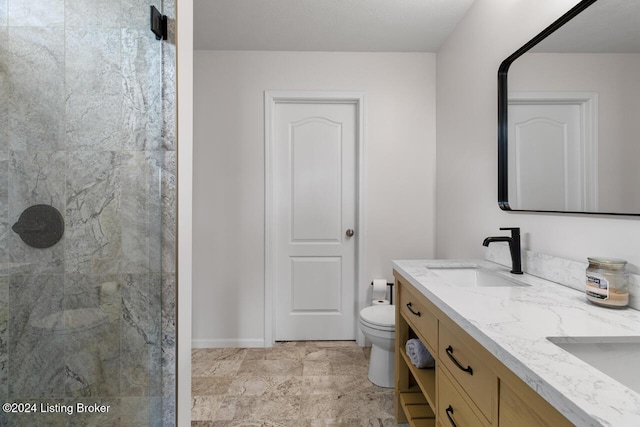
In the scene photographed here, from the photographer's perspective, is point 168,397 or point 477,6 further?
point 477,6

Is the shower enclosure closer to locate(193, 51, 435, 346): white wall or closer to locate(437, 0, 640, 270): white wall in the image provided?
locate(193, 51, 435, 346): white wall

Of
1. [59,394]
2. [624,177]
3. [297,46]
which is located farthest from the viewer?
[297,46]

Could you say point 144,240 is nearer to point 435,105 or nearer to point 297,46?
point 297,46

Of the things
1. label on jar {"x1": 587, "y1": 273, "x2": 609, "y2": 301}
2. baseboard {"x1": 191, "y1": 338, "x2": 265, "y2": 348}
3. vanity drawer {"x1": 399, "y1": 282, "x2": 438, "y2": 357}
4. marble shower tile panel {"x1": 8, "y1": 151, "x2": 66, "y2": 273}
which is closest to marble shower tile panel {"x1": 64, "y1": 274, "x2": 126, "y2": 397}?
marble shower tile panel {"x1": 8, "y1": 151, "x2": 66, "y2": 273}

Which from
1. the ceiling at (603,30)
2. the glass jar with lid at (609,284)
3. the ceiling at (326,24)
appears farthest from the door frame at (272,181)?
the glass jar with lid at (609,284)

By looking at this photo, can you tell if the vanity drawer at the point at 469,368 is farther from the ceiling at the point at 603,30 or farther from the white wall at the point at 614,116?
the ceiling at the point at 603,30

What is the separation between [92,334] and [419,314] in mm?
1250

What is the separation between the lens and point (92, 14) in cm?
109

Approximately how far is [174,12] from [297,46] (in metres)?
1.40

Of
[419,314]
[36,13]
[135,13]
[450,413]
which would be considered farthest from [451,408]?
[36,13]

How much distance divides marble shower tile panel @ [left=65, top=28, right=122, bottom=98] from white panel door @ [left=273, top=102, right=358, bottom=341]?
4.88ft

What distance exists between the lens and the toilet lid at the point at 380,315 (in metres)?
1.89

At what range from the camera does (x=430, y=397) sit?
1.24 m

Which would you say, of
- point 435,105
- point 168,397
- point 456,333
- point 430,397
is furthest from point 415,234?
point 168,397
